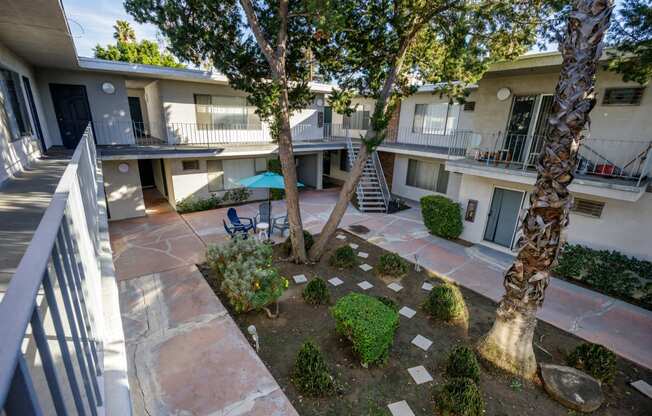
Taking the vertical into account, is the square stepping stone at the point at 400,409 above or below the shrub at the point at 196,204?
below

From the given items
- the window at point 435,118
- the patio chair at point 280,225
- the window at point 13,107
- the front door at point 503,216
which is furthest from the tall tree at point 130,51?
the front door at point 503,216

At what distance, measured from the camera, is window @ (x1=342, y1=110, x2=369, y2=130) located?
756 inches

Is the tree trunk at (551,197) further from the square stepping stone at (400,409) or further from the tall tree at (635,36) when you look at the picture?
the tall tree at (635,36)

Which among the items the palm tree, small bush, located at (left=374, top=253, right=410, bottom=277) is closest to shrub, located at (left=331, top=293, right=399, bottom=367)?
small bush, located at (left=374, top=253, right=410, bottom=277)

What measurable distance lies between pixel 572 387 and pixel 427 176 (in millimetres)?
11921

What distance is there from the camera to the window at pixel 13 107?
6.44 meters

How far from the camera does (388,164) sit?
17.8m

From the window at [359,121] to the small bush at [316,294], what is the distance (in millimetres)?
14218

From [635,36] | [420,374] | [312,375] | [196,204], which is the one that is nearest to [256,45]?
[196,204]

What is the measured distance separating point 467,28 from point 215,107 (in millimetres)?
10885

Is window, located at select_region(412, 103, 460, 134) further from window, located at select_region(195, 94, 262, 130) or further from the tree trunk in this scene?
the tree trunk

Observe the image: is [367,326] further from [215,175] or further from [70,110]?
[70,110]

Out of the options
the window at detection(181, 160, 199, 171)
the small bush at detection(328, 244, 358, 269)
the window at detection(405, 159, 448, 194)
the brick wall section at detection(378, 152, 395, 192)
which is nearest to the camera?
the small bush at detection(328, 244, 358, 269)

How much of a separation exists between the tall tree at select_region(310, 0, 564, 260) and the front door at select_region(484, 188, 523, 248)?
3863mm
